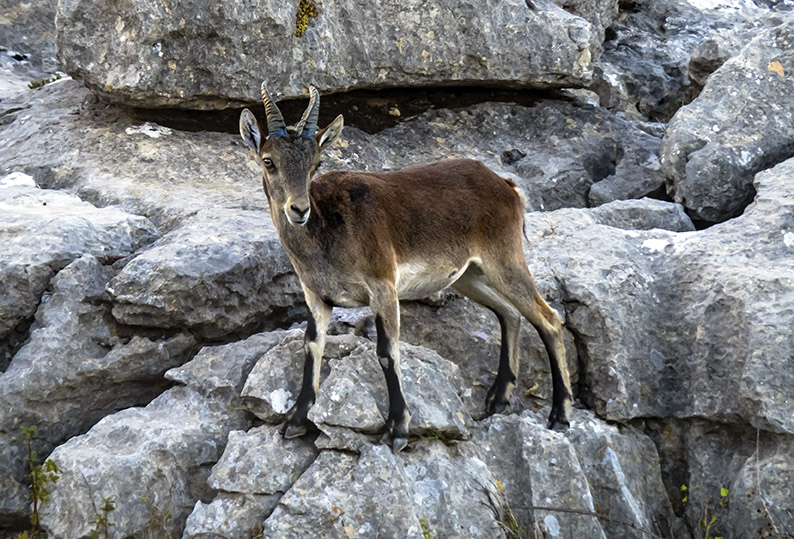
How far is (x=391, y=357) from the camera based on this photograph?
6.48 meters

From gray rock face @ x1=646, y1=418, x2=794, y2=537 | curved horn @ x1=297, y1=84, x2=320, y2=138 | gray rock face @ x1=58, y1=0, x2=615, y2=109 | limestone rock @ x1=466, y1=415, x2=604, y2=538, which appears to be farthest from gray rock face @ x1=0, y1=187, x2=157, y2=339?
gray rock face @ x1=646, y1=418, x2=794, y2=537

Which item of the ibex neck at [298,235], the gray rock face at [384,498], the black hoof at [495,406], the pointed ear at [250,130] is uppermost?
the pointed ear at [250,130]

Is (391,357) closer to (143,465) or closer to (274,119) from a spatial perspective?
(274,119)

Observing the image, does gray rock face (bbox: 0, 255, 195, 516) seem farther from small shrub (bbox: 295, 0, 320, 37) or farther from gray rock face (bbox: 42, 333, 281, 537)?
small shrub (bbox: 295, 0, 320, 37)

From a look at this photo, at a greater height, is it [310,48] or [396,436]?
[310,48]

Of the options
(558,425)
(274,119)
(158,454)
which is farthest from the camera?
(558,425)

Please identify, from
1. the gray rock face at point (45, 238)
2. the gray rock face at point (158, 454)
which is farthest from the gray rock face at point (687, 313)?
the gray rock face at point (45, 238)

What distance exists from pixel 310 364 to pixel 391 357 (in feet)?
2.21

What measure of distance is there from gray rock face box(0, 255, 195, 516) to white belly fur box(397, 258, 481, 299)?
2.11m

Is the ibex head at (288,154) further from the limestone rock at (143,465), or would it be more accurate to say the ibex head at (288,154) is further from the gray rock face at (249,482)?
the limestone rock at (143,465)

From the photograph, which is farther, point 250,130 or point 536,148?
point 536,148

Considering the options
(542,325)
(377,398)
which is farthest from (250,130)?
(542,325)

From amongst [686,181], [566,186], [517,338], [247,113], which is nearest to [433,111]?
[566,186]

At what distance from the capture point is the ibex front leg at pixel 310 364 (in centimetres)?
652
